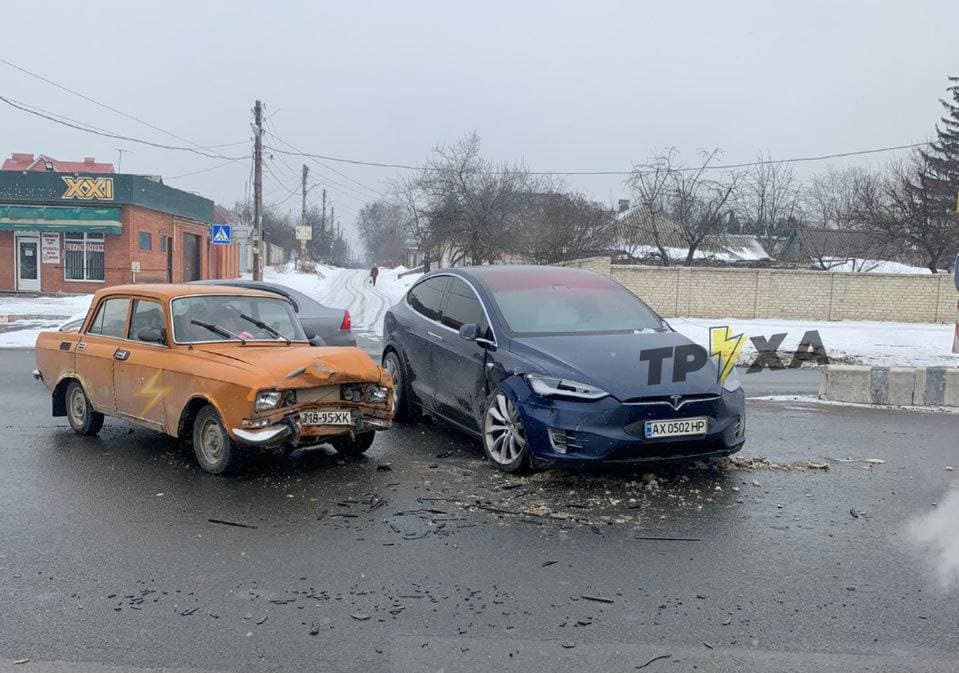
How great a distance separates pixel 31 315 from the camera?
2433 cm

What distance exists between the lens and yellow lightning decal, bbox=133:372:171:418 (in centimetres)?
658

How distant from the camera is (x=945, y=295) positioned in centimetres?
2967

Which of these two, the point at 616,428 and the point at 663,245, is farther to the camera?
the point at 663,245

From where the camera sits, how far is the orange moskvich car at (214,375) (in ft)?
19.9

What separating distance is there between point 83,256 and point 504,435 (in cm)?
3098

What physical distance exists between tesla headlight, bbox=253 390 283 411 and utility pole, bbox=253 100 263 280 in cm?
2544

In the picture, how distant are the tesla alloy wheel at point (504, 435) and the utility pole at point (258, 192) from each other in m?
25.5

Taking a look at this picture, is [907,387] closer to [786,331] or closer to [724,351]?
[724,351]

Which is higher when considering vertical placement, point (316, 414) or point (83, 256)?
point (83, 256)

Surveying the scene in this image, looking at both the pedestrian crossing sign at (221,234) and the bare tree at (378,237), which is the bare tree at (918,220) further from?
the bare tree at (378,237)

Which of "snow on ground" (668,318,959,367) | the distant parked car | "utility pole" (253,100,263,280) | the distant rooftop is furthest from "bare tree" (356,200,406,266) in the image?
the distant parked car

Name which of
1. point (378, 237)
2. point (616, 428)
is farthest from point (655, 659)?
point (378, 237)

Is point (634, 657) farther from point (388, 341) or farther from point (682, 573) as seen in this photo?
point (388, 341)

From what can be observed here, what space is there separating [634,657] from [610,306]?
4231mm
